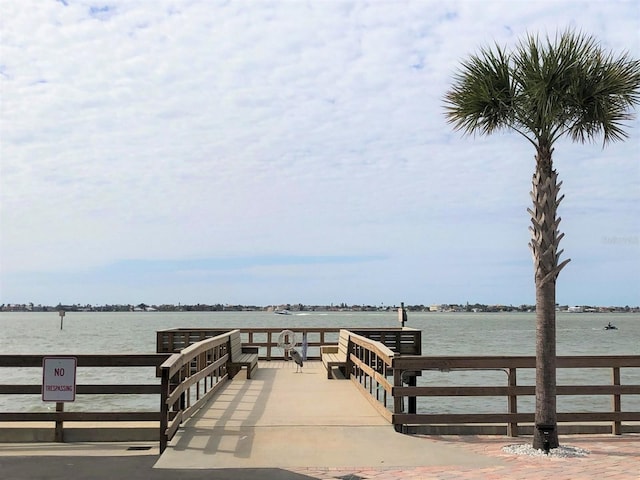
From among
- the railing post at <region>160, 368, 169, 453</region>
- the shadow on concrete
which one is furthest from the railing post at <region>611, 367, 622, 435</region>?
the railing post at <region>160, 368, 169, 453</region>

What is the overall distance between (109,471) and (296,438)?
Result: 7.48 ft

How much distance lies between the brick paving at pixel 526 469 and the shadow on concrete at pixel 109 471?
44 cm

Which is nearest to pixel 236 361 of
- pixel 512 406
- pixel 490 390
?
pixel 490 390

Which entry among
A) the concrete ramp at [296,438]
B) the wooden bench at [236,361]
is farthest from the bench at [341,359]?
the concrete ramp at [296,438]

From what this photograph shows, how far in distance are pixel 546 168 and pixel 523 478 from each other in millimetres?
3627

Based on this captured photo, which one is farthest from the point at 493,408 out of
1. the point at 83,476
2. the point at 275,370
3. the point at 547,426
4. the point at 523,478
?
the point at 83,476

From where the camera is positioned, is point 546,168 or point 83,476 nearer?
point 83,476

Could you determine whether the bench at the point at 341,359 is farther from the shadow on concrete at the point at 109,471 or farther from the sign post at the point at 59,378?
the shadow on concrete at the point at 109,471

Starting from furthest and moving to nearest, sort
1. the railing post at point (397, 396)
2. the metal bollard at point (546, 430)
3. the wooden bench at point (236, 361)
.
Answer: the wooden bench at point (236, 361) → the railing post at point (397, 396) → the metal bollard at point (546, 430)

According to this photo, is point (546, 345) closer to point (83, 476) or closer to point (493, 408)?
point (83, 476)

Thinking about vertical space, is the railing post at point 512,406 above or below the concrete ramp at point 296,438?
above

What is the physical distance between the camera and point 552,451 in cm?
790

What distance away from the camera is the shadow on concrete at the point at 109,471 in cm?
664

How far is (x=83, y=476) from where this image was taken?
6.70m
